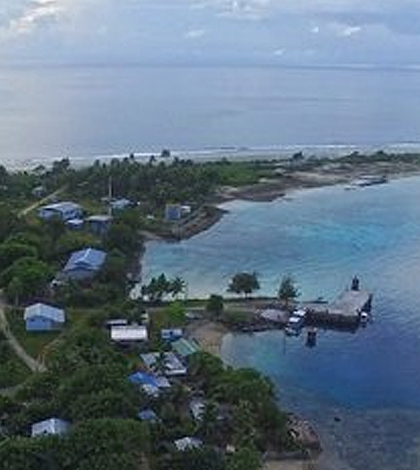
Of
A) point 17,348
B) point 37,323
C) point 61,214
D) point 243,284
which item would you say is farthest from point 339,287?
point 17,348

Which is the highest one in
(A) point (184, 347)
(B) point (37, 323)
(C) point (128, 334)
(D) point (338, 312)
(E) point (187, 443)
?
(B) point (37, 323)

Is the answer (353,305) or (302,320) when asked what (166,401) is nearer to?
(302,320)

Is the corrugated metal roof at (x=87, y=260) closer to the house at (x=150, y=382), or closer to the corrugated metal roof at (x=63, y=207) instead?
the corrugated metal roof at (x=63, y=207)

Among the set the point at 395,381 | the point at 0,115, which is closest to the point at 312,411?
the point at 395,381

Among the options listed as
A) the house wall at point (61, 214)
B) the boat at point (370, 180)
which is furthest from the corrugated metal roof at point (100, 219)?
the boat at point (370, 180)

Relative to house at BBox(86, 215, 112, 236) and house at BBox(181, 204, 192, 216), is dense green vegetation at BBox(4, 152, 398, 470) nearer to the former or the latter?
house at BBox(86, 215, 112, 236)

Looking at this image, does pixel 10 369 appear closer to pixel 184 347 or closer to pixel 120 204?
pixel 184 347
